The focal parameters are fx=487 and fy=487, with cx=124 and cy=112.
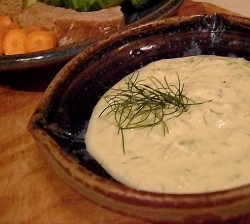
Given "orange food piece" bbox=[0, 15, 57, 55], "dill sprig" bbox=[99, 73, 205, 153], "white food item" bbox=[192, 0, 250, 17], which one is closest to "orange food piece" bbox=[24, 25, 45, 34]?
"orange food piece" bbox=[0, 15, 57, 55]

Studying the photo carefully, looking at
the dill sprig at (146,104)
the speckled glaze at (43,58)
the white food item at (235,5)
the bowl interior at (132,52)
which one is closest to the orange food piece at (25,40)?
the speckled glaze at (43,58)

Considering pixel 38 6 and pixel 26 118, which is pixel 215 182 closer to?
pixel 26 118

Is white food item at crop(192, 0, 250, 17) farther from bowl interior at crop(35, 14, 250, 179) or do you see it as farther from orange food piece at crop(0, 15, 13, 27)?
orange food piece at crop(0, 15, 13, 27)

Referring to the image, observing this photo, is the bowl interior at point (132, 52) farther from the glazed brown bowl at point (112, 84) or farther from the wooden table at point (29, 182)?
the wooden table at point (29, 182)

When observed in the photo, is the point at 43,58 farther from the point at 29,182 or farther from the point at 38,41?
the point at 29,182

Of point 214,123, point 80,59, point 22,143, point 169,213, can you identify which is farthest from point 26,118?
point 169,213
